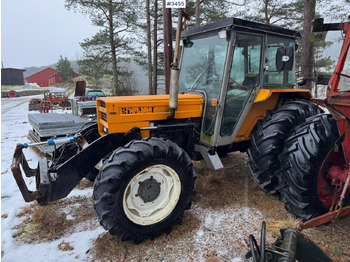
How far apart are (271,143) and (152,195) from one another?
161 centimetres

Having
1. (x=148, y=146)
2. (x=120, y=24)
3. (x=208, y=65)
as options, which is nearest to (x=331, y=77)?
(x=208, y=65)

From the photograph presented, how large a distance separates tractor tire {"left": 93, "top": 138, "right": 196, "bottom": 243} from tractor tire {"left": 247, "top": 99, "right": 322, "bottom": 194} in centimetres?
99

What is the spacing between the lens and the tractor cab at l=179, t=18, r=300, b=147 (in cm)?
311

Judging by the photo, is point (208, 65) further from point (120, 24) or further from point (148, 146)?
point (120, 24)

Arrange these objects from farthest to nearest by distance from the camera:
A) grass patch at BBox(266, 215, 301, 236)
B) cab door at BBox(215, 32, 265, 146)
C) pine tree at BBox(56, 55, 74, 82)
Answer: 1. pine tree at BBox(56, 55, 74, 82)
2. cab door at BBox(215, 32, 265, 146)
3. grass patch at BBox(266, 215, 301, 236)

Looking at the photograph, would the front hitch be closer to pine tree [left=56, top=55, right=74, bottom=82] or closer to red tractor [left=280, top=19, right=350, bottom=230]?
red tractor [left=280, top=19, right=350, bottom=230]

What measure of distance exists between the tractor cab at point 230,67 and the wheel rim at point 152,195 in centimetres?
95

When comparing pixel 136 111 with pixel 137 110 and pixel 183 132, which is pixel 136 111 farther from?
pixel 183 132

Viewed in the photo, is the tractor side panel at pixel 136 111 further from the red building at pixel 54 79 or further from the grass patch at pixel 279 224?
the red building at pixel 54 79

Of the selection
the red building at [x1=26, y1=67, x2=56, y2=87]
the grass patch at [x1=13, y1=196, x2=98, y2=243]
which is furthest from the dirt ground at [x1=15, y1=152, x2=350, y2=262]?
the red building at [x1=26, y1=67, x2=56, y2=87]

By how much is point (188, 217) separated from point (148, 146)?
3.53 ft

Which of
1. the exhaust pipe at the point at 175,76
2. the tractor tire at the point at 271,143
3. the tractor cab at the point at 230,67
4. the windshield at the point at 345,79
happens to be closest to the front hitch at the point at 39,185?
the exhaust pipe at the point at 175,76

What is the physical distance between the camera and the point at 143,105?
2.95 metres

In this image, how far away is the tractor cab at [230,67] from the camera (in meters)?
3.11
